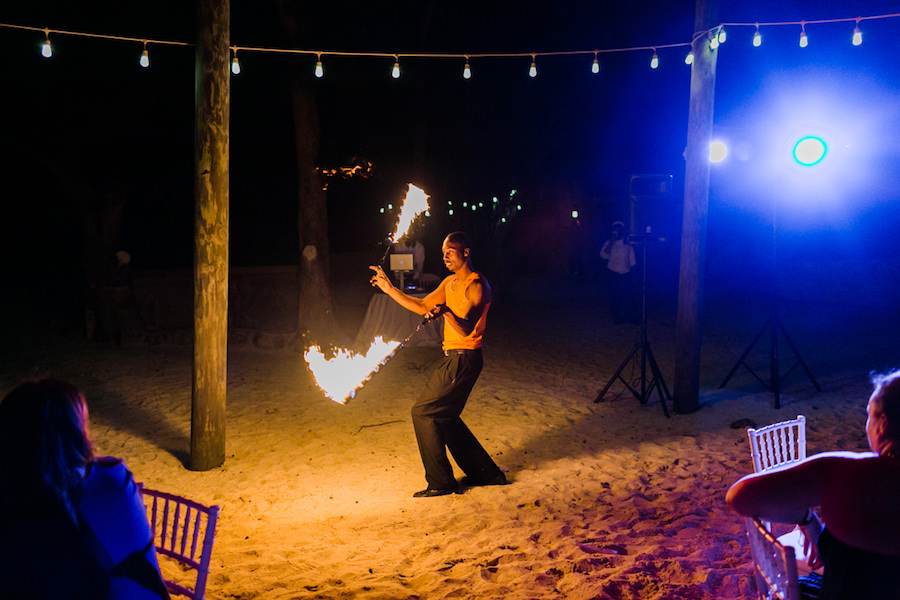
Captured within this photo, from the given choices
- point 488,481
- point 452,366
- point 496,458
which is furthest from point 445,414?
point 496,458

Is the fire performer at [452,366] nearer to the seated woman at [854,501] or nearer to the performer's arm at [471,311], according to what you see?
the performer's arm at [471,311]

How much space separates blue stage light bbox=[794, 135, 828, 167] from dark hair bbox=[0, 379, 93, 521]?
287 inches

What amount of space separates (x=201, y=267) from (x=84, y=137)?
7171mm

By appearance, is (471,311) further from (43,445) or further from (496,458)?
(43,445)

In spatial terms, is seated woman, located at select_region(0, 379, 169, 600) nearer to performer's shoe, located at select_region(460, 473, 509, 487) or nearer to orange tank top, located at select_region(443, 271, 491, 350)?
orange tank top, located at select_region(443, 271, 491, 350)

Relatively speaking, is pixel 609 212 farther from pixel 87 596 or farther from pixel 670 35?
pixel 87 596

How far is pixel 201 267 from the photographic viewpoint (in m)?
5.81

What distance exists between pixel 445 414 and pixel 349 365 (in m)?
5.82

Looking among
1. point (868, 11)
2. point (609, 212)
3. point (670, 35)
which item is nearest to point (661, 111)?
point (609, 212)

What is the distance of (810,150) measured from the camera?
698 cm

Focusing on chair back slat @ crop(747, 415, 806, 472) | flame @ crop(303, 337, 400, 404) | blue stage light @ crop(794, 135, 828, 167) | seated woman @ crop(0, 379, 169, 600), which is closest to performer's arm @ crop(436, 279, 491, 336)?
chair back slat @ crop(747, 415, 806, 472)

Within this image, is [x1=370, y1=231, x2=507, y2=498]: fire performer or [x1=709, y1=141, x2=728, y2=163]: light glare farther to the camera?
[x1=709, y1=141, x2=728, y2=163]: light glare

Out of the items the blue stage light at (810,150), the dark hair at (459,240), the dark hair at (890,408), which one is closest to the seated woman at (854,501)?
the dark hair at (890,408)

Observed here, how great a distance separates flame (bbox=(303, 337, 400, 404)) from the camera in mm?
8984
